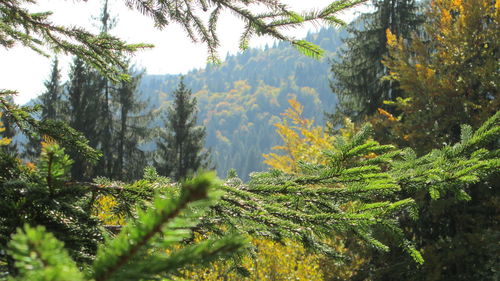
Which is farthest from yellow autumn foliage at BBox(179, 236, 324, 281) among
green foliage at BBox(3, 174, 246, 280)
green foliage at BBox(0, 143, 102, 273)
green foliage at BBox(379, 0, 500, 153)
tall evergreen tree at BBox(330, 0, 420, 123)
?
tall evergreen tree at BBox(330, 0, 420, 123)

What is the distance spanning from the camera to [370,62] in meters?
13.1

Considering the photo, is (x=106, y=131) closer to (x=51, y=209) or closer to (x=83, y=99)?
(x=83, y=99)

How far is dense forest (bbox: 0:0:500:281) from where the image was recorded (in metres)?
0.49

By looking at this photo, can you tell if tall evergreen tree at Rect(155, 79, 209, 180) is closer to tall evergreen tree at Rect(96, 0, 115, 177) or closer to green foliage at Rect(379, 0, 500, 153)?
tall evergreen tree at Rect(96, 0, 115, 177)

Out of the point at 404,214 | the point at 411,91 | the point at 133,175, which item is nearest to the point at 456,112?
the point at 411,91

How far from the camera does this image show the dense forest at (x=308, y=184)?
486mm

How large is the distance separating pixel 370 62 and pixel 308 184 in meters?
13.1

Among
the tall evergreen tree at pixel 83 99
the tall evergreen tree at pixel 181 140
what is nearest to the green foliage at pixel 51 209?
the tall evergreen tree at pixel 181 140

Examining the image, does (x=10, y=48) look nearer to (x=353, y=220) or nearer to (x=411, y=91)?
(x=353, y=220)

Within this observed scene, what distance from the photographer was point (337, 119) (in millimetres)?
13453

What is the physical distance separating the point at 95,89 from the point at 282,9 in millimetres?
18744

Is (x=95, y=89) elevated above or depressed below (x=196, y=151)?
above

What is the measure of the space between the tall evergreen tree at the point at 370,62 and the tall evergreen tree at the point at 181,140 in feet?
28.2

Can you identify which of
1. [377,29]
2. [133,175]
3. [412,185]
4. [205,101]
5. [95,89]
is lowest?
[133,175]
